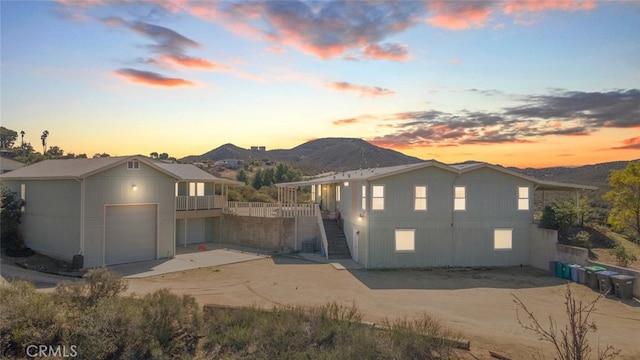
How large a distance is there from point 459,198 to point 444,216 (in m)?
1.17

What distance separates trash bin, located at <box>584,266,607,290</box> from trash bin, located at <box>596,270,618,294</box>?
251mm

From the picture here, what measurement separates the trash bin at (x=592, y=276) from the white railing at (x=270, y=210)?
1378cm

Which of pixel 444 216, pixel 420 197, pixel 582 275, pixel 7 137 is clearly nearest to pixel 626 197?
pixel 582 275

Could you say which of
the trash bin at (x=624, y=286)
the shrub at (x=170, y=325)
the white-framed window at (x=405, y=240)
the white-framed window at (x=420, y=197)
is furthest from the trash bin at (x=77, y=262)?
the trash bin at (x=624, y=286)

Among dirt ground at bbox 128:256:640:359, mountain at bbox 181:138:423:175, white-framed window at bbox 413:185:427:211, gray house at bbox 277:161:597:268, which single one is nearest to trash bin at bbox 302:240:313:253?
dirt ground at bbox 128:256:640:359

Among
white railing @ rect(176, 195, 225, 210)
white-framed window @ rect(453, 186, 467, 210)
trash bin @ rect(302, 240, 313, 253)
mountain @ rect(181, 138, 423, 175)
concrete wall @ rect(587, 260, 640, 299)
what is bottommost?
trash bin @ rect(302, 240, 313, 253)

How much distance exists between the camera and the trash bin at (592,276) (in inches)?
624

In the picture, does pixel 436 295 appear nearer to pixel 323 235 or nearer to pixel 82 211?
pixel 323 235

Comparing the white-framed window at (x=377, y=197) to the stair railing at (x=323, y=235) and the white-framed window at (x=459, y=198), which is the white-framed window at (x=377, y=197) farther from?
the stair railing at (x=323, y=235)

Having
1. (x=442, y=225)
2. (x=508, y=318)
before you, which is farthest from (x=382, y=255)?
(x=508, y=318)

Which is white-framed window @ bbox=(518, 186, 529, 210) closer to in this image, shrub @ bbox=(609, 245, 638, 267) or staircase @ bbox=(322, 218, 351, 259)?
shrub @ bbox=(609, 245, 638, 267)

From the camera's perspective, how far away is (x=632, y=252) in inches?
750

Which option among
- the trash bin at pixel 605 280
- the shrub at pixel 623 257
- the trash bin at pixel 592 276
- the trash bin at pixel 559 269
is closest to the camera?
the trash bin at pixel 605 280

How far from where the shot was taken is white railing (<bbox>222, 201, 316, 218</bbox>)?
2489 centimetres
